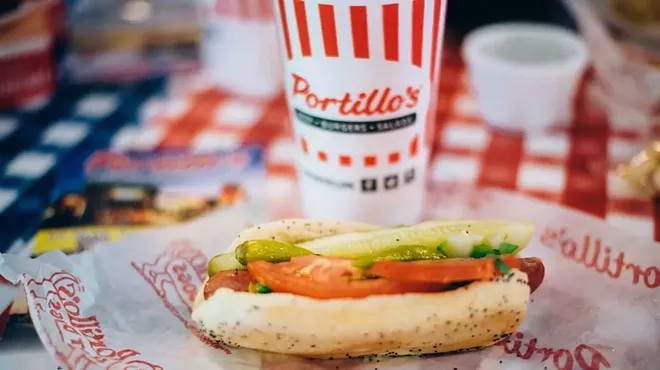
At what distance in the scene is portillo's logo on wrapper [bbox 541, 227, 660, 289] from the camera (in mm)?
1392

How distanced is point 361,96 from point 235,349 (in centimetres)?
58

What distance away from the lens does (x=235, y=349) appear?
1316 mm

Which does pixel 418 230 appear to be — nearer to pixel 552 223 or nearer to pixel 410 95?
pixel 410 95

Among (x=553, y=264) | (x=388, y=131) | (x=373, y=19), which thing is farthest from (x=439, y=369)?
(x=373, y=19)

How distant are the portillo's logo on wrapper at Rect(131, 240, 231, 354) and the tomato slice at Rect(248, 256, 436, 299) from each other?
0.71 ft

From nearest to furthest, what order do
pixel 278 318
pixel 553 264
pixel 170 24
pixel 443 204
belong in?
pixel 278 318
pixel 553 264
pixel 443 204
pixel 170 24

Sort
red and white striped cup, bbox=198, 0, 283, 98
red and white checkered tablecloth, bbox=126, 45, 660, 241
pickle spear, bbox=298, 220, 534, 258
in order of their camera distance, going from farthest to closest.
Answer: red and white striped cup, bbox=198, 0, 283, 98
red and white checkered tablecloth, bbox=126, 45, 660, 241
pickle spear, bbox=298, 220, 534, 258

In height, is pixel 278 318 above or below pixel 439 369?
above

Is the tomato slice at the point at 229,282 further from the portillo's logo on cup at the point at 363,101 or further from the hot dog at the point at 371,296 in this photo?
the portillo's logo on cup at the point at 363,101

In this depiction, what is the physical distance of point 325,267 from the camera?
1.27 meters

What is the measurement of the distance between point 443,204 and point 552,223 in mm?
301

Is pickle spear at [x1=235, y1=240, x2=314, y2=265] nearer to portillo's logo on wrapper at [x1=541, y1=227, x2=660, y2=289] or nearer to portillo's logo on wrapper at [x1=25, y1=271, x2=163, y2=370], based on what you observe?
portillo's logo on wrapper at [x1=25, y1=271, x2=163, y2=370]

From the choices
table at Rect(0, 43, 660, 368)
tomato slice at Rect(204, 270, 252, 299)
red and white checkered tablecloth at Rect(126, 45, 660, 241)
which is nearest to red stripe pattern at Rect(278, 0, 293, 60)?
red and white checkered tablecloth at Rect(126, 45, 660, 241)

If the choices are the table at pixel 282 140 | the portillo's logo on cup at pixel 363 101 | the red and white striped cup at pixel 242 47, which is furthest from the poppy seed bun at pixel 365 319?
the red and white striped cup at pixel 242 47
